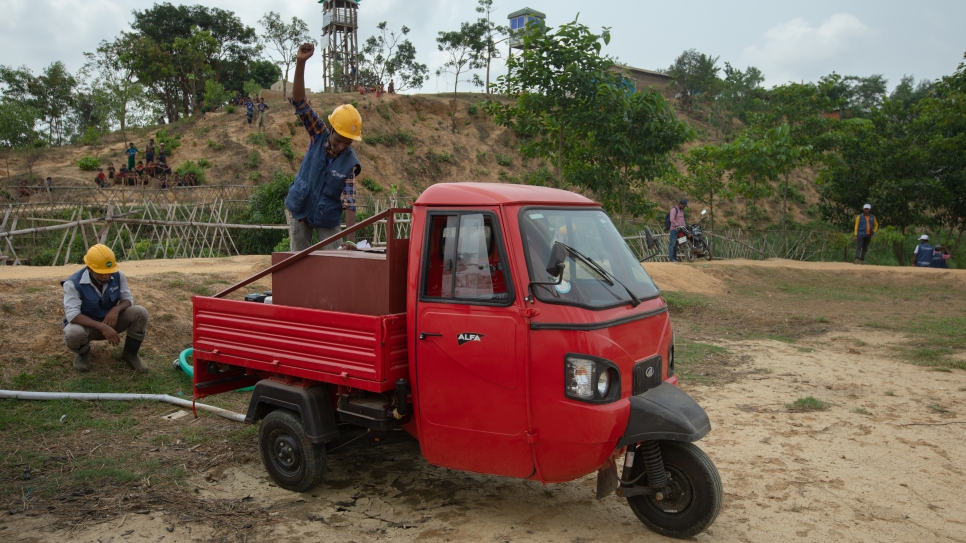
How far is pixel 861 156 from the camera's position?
24.3 meters

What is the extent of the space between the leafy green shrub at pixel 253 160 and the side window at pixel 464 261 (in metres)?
29.5

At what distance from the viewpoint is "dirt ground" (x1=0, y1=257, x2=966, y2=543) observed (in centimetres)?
395

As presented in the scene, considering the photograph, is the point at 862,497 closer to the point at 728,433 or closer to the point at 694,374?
the point at 728,433

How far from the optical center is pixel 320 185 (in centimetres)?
574

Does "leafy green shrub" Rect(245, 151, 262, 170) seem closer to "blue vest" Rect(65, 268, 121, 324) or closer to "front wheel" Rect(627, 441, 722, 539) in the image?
"blue vest" Rect(65, 268, 121, 324)

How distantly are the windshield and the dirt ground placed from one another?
137 centimetres

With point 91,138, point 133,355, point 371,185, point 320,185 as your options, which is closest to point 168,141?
point 91,138

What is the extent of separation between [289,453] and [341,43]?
4834 cm

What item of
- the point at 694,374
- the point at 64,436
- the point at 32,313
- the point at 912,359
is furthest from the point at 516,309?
the point at 912,359

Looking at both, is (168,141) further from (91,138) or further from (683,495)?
(683,495)

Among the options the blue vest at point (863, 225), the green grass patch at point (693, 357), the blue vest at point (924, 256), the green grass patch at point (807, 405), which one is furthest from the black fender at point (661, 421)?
the blue vest at point (924, 256)

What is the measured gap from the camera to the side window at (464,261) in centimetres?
386

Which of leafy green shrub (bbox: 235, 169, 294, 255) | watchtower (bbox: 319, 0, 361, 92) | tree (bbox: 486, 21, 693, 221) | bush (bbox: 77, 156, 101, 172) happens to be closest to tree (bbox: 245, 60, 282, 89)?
watchtower (bbox: 319, 0, 361, 92)

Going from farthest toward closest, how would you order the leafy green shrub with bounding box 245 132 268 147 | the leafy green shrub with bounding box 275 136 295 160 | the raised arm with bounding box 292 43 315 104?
the leafy green shrub with bounding box 275 136 295 160 → the leafy green shrub with bounding box 245 132 268 147 → the raised arm with bounding box 292 43 315 104
